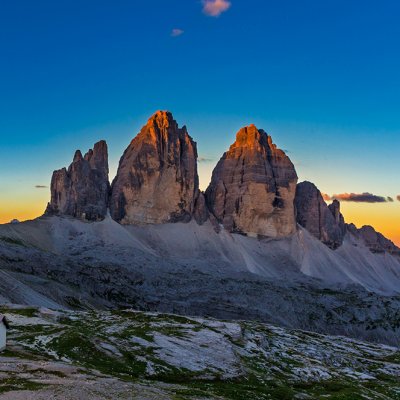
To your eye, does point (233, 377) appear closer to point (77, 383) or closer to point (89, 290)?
point (77, 383)

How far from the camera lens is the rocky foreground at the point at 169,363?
1757 inches

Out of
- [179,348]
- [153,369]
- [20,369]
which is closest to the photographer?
[20,369]

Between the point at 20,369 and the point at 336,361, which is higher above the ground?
the point at 20,369

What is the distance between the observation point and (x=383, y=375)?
95125 millimetres

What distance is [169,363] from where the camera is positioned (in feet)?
228

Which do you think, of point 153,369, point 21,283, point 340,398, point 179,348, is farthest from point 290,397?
point 21,283

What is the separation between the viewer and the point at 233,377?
67875mm

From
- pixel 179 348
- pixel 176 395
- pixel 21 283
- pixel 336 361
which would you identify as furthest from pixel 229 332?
pixel 21 283

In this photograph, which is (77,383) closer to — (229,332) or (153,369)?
(153,369)

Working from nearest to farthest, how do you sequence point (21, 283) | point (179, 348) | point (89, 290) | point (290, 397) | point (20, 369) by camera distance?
point (20, 369) → point (290, 397) → point (179, 348) → point (21, 283) → point (89, 290)

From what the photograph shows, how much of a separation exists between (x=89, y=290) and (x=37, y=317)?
327ft

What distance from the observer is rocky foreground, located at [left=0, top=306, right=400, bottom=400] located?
44625 millimetres

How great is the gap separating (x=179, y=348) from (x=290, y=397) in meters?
24.2

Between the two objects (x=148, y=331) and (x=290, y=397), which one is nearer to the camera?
(x=290, y=397)
